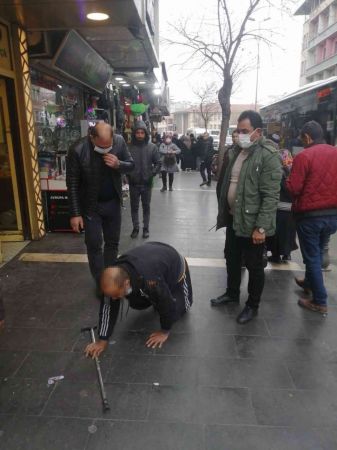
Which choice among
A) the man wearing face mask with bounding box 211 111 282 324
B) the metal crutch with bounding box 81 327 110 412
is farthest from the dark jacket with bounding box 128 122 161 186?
the metal crutch with bounding box 81 327 110 412

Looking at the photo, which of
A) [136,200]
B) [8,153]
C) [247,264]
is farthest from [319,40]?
[247,264]

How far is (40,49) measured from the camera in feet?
18.2

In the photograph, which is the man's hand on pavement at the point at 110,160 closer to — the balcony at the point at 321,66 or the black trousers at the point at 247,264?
the black trousers at the point at 247,264

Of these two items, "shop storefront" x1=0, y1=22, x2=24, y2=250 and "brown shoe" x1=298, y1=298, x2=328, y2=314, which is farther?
"shop storefront" x1=0, y1=22, x2=24, y2=250

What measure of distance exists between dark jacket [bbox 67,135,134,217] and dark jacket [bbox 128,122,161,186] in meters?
2.29

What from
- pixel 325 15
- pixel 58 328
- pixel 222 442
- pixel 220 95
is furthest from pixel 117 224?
pixel 325 15

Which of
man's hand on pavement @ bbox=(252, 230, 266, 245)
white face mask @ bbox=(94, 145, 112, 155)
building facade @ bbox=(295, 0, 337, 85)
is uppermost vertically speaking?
building facade @ bbox=(295, 0, 337, 85)

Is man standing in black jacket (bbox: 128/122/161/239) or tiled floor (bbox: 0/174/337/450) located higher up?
man standing in black jacket (bbox: 128/122/161/239)

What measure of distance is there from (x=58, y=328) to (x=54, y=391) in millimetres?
838

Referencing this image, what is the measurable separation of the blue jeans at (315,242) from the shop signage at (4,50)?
4185mm

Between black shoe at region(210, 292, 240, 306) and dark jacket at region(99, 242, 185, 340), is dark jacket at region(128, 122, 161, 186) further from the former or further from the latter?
dark jacket at region(99, 242, 185, 340)

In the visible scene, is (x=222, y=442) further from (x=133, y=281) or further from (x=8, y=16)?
(x=8, y=16)

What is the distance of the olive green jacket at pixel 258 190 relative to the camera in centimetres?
307

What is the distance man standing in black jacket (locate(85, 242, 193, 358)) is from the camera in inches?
97.0
